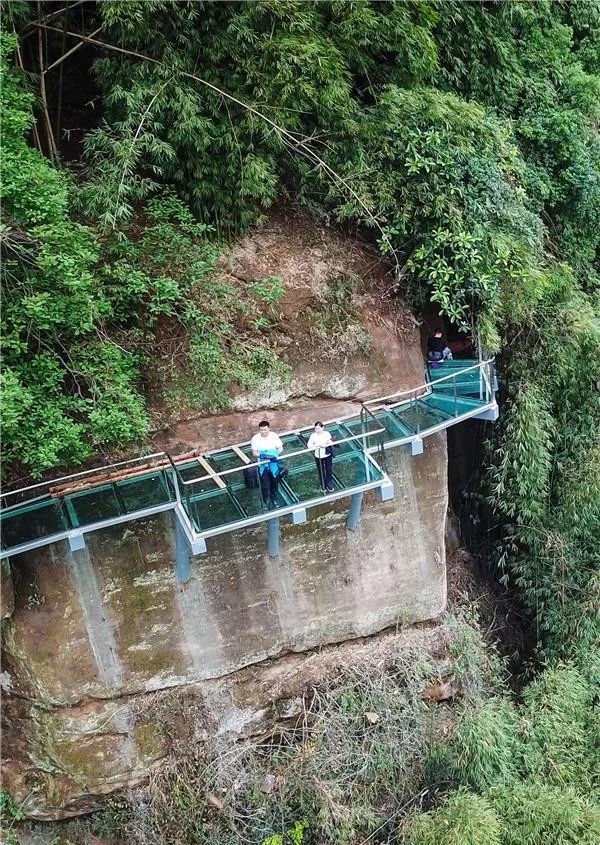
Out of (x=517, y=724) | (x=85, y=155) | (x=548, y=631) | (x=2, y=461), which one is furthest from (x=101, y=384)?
(x=548, y=631)

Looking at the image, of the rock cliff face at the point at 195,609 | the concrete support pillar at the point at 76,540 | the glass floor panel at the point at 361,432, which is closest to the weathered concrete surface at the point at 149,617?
the rock cliff face at the point at 195,609

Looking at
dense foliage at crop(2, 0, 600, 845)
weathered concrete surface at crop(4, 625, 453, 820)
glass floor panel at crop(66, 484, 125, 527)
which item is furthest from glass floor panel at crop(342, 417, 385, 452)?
weathered concrete surface at crop(4, 625, 453, 820)

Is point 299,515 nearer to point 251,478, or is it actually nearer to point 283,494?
point 283,494

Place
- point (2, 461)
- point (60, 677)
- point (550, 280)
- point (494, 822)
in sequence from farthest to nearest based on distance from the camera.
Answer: point (550, 280), point (60, 677), point (494, 822), point (2, 461)

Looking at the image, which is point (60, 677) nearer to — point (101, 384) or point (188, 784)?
point (188, 784)

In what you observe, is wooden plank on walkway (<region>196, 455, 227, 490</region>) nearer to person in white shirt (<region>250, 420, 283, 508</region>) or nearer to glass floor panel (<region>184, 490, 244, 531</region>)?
glass floor panel (<region>184, 490, 244, 531</region>)

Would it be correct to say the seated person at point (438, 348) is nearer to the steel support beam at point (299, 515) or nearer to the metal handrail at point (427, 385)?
the metal handrail at point (427, 385)

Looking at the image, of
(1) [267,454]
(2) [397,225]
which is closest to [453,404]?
(2) [397,225]
